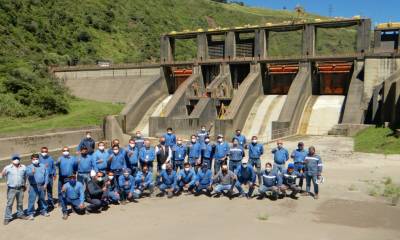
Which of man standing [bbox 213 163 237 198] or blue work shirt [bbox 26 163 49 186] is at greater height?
blue work shirt [bbox 26 163 49 186]

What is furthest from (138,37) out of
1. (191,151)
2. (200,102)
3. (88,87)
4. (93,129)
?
(191,151)

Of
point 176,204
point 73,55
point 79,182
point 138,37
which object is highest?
point 138,37

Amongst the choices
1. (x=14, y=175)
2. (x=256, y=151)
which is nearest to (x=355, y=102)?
(x=256, y=151)

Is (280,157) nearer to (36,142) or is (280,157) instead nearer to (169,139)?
(169,139)

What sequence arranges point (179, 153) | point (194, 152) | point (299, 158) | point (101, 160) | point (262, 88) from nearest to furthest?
point (101, 160) < point (299, 158) < point (179, 153) < point (194, 152) < point (262, 88)

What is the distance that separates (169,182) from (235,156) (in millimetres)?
2296

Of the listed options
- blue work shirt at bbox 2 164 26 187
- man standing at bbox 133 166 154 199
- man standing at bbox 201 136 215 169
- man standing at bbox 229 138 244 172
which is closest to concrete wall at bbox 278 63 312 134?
man standing at bbox 201 136 215 169

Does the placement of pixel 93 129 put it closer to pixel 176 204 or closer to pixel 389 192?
pixel 176 204

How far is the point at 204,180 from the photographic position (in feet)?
45.6

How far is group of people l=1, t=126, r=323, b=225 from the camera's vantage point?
11.7 metres

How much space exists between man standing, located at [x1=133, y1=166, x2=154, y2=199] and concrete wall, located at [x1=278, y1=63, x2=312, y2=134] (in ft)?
50.5

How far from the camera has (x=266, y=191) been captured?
13.5 metres

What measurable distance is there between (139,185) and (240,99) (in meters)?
20.0

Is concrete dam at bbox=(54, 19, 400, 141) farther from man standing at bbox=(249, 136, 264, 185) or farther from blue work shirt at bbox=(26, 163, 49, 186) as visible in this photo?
blue work shirt at bbox=(26, 163, 49, 186)
